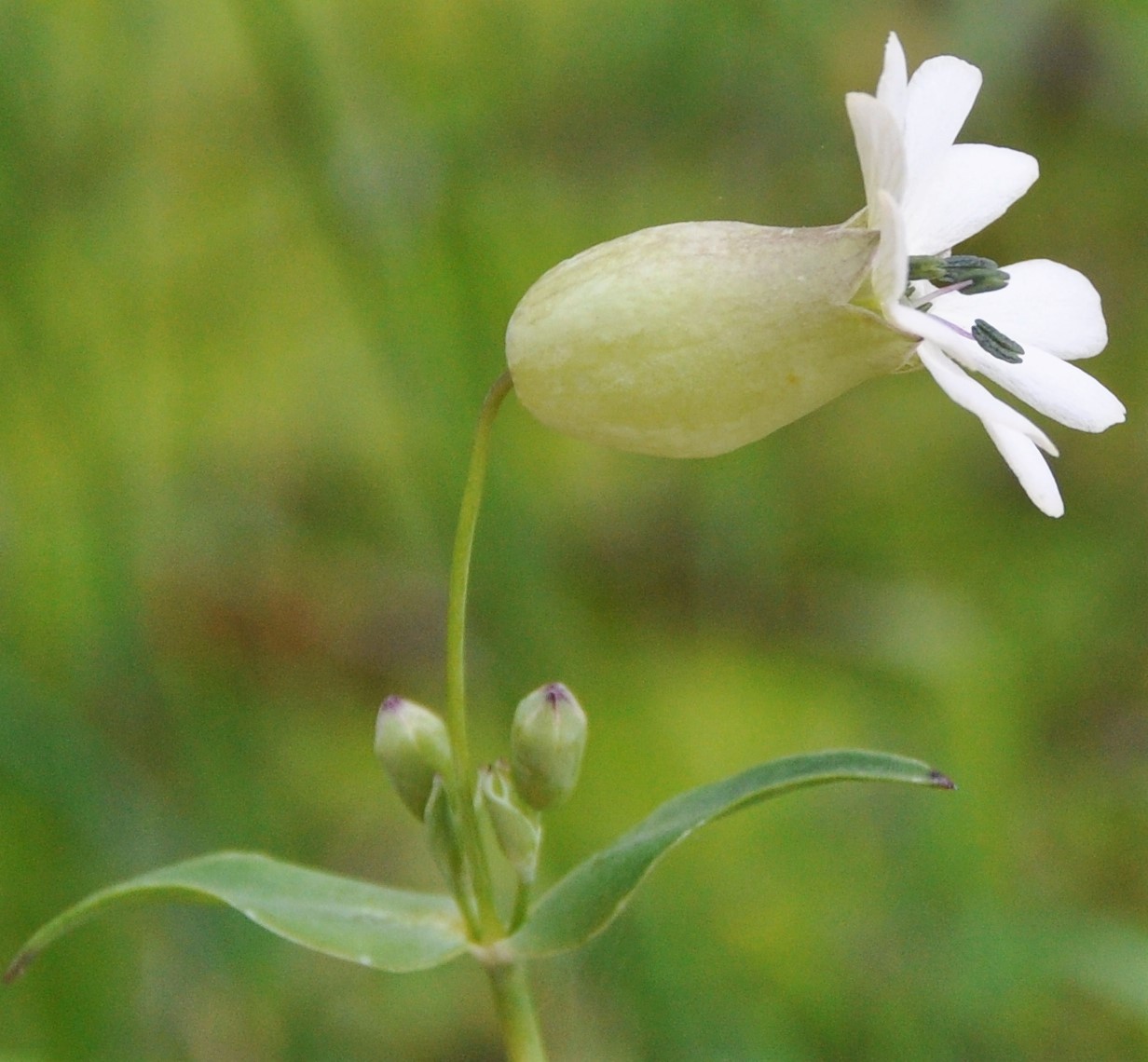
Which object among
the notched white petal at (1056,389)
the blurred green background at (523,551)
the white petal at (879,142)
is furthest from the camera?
the blurred green background at (523,551)

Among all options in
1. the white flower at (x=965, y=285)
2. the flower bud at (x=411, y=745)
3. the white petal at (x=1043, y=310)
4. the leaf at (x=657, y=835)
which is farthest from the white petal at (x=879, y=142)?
the flower bud at (x=411, y=745)

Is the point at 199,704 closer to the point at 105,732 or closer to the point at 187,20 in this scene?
the point at 105,732

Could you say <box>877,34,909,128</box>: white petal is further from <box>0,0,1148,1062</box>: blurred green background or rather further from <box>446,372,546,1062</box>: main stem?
<box>0,0,1148,1062</box>: blurred green background

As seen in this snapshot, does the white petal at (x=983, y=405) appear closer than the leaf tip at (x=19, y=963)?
Yes

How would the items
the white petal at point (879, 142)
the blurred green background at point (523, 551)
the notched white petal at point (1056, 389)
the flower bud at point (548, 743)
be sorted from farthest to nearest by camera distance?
1. the blurred green background at point (523, 551)
2. the flower bud at point (548, 743)
3. the notched white petal at point (1056, 389)
4. the white petal at point (879, 142)

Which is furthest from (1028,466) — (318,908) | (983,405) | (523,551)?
(523,551)

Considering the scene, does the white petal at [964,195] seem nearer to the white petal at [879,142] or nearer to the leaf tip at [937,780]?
the white petal at [879,142]

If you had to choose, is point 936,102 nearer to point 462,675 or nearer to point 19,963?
point 462,675

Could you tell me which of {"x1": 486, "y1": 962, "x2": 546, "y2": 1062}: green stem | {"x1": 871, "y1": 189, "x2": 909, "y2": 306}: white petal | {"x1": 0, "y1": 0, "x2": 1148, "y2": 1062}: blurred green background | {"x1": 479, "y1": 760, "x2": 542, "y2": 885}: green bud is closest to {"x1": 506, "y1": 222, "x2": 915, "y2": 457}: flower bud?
{"x1": 871, "y1": 189, "x2": 909, "y2": 306}: white petal
